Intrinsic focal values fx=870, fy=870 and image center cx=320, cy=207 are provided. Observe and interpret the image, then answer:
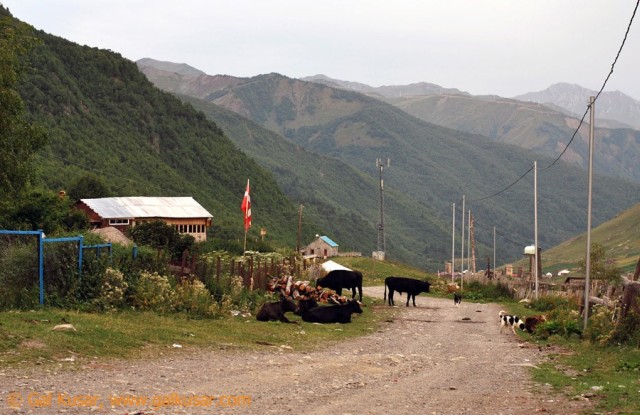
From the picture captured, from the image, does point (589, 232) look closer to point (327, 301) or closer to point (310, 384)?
point (327, 301)

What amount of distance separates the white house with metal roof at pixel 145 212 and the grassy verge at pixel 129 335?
43025mm

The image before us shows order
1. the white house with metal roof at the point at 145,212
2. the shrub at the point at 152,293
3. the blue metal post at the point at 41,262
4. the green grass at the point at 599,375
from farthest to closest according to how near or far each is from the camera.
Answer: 1. the white house with metal roof at the point at 145,212
2. the shrub at the point at 152,293
3. the blue metal post at the point at 41,262
4. the green grass at the point at 599,375

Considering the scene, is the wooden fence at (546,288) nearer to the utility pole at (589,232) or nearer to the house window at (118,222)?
the utility pole at (589,232)

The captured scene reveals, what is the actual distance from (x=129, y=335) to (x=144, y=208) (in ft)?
184

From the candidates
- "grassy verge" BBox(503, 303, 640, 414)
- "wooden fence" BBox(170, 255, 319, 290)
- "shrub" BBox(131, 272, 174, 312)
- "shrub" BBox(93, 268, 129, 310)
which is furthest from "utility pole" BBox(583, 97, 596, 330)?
"shrub" BBox(93, 268, 129, 310)

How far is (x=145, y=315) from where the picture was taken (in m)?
23.6

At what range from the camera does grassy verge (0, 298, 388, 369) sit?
1690cm

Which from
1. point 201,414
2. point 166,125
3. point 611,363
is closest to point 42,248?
point 201,414

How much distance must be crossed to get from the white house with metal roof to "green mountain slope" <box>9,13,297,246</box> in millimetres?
22274

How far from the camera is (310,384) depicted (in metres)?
15.9

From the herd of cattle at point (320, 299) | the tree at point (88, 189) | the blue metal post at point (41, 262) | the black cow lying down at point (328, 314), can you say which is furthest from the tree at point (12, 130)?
the tree at point (88, 189)

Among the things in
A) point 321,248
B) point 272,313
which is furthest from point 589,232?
point 321,248

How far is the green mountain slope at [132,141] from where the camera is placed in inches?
4611

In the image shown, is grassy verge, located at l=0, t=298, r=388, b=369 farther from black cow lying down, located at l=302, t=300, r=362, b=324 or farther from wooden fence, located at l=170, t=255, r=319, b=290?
A: wooden fence, located at l=170, t=255, r=319, b=290
